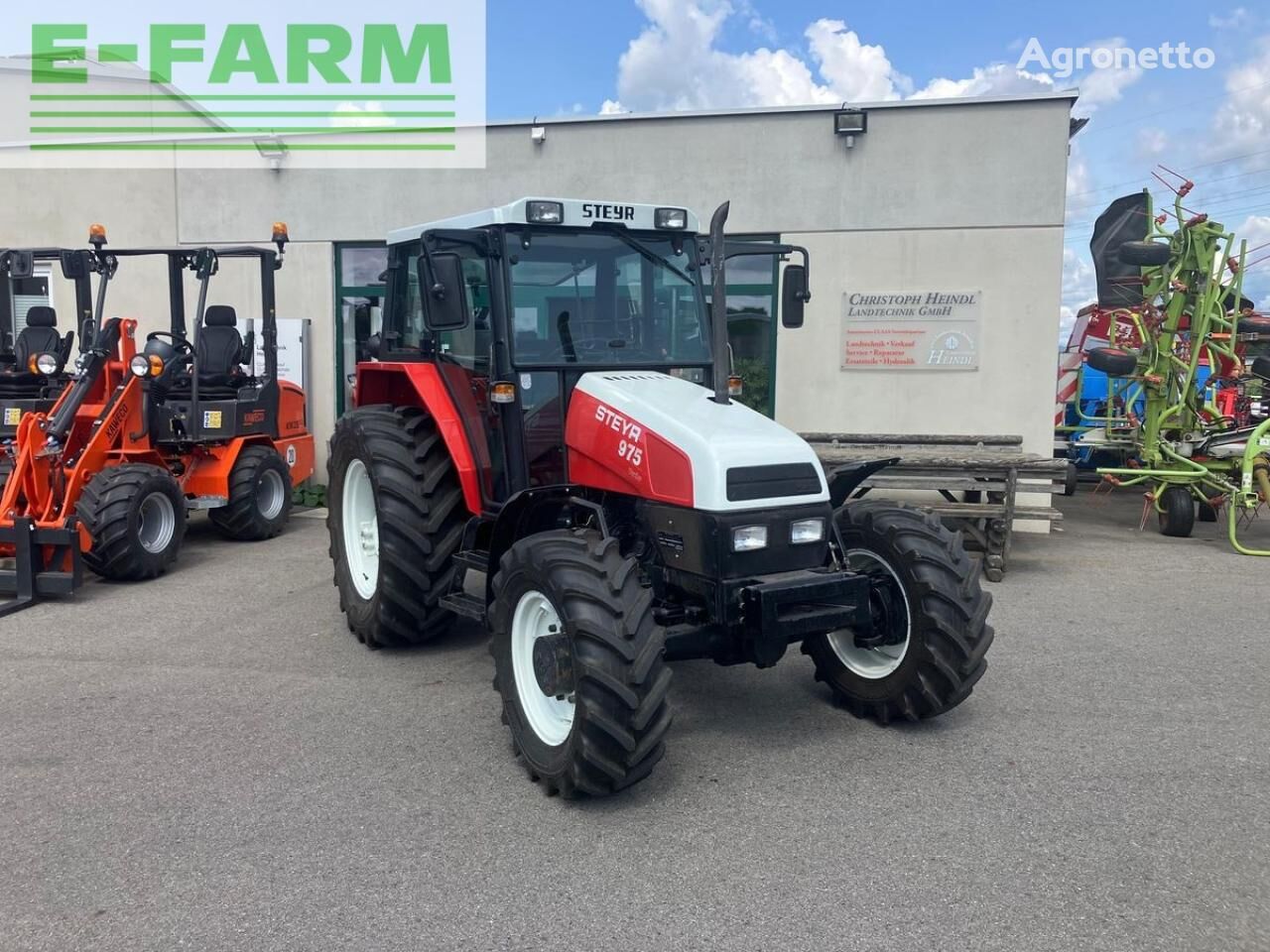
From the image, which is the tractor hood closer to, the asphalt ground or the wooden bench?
the asphalt ground

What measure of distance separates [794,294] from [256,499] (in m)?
5.29

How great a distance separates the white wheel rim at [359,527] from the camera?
5.77 metres

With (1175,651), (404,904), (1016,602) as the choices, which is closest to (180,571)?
(404,904)

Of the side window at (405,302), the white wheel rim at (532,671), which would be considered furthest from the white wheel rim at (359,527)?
the white wheel rim at (532,671)

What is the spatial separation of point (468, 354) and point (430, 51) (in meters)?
6.21

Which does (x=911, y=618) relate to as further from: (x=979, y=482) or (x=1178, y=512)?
(x=1178, y=512)

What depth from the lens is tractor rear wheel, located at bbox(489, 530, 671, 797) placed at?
3.40 meters

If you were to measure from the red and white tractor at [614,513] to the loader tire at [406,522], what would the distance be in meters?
0.01

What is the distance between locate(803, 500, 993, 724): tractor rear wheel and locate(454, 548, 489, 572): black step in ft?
5.59

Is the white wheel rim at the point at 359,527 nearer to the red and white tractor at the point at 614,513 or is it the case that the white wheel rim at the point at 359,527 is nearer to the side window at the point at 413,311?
the red and white tractor at the point at 614,513

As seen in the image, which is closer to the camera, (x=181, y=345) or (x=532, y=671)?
(x=532, y=671)

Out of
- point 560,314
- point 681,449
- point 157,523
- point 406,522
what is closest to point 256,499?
point 157,523

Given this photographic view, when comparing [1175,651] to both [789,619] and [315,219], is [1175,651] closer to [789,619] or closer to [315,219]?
[789,619]

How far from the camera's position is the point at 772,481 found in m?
3.91
